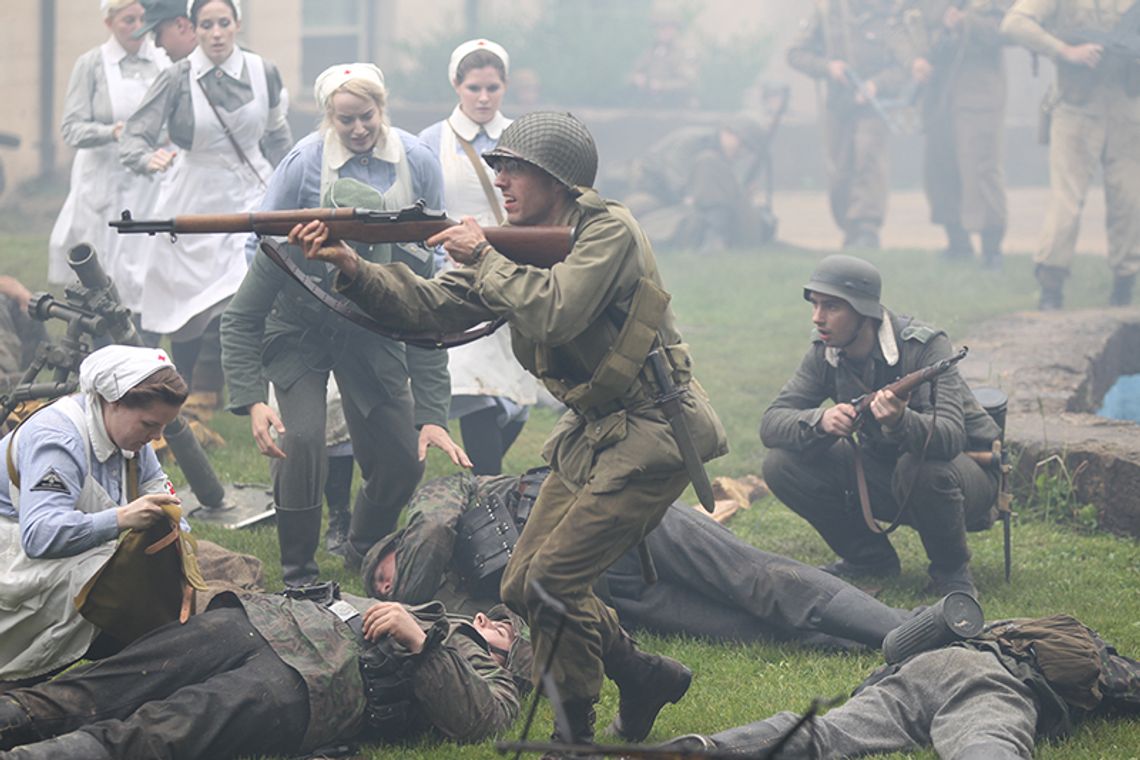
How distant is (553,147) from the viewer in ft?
16.0

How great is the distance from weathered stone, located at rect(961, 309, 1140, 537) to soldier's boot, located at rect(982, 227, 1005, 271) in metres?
2.99

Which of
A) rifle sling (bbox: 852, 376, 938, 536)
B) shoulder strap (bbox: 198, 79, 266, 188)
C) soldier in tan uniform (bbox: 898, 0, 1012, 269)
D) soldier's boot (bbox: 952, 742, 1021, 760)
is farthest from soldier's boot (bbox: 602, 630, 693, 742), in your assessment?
soldier in tan uniform (bbox: 898, 0, 1012, 269)

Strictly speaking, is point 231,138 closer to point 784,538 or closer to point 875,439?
point 784,538

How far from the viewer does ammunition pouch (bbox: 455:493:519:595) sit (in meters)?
6.06

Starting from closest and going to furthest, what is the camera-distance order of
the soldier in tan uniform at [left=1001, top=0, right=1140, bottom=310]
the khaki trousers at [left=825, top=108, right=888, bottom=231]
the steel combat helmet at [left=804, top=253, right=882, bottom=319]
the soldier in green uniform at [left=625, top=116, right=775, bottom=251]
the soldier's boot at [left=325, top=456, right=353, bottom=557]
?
the steel combat helmet at [left=804, top=253, right=882, bottom=319] → the soldier's boot at [left=325, top=456, right=353, bottom=557] → the soldier in tan uniform at [left=1001, top=0, right=1140, bottom=310] → the khaki trousers at [left=825, top=108, right=888, bottom=231] → the soldier in green uniform at [left=625, top=116, right=775, bottom=251]

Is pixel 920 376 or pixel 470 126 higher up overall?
pixel 470 126

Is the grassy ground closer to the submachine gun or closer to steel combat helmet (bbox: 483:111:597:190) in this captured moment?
the submachine gun

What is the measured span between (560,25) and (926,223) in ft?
20.8

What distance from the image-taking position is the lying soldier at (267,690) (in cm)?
449

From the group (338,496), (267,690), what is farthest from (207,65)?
(267,690)

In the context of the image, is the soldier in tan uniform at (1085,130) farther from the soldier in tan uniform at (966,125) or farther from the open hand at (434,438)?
the open hand at (434,438)

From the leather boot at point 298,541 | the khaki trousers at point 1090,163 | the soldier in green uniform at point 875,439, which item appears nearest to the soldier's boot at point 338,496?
the leather boot at point 298,541

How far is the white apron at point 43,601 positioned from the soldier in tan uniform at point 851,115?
40.8 ft

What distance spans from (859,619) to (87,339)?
150 inches
